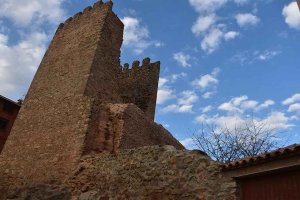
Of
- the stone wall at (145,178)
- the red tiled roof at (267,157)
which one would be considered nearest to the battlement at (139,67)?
the stone wall at (145,178)

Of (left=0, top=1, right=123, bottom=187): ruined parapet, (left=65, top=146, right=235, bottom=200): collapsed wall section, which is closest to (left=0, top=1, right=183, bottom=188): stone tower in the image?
(left=0, top=1, right=123, bottom=187): ruined parapet

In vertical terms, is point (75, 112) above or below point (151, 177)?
above

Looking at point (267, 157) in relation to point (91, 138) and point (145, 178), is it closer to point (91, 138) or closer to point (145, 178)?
point (145, 178)

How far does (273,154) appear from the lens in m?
6.17

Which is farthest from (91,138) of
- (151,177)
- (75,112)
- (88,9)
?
(88,9)

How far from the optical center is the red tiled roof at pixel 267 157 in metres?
5.92

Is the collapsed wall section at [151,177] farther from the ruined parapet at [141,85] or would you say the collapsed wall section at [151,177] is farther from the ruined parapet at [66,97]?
the ruined parapet at [141,85]

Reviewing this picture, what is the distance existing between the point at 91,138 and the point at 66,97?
7.37ft

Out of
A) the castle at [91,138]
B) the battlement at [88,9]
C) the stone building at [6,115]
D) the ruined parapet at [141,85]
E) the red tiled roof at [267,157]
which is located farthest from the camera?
the stone building at [6,115]

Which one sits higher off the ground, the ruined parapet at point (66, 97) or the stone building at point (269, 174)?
the ruined parapet at point (66, 97)

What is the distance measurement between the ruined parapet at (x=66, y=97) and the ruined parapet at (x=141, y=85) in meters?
3.08

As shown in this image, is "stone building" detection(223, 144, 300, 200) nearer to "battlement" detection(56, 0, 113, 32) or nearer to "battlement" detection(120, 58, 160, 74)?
"battlement" detection(56, 0, 113, 32)

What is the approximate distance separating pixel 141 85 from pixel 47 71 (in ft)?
17.0

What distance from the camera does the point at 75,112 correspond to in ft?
35.4
